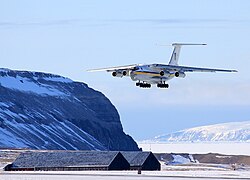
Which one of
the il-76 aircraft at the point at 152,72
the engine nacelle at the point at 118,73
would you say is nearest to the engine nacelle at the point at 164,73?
the il-76 aircraft at the point at 152,72

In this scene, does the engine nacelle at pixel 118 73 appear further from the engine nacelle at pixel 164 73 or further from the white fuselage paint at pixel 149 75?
the engine nacelle at pixel 164 73

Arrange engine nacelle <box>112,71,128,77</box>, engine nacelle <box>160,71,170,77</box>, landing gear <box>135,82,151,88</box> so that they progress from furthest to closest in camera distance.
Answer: engine nacelle <box>112,71,128,77</box> < engine nacelle <box>160,71,170,77</box> < landing gear <box>135,82,151,88</box>

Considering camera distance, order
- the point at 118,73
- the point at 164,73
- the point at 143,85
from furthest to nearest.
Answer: the point at 118,73 → the point at 164,73 → the point at 143,85

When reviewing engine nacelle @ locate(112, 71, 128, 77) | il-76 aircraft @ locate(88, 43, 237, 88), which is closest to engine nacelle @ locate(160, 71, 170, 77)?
il-76 aircraft @ locate(88, 43, 237, 88)

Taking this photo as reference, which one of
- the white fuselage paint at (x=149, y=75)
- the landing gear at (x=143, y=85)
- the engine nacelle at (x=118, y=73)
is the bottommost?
the landing gear at (x=143, y=85)

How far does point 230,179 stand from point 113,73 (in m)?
37.8

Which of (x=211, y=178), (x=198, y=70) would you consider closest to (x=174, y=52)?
(x=198, y=70)

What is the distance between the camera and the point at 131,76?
17712 cm

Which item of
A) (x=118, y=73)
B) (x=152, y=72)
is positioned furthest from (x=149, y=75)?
(x=118, y=73)

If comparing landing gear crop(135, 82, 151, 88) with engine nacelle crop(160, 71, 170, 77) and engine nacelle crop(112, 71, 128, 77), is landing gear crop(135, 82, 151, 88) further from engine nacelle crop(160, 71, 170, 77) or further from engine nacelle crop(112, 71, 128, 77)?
engine nacelle crop(112, 71, 128, 77)

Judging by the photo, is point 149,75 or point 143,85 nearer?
point 143,85

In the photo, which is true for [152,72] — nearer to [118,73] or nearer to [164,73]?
[164,73]

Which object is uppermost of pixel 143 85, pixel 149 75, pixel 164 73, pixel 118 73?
pixel 118 73

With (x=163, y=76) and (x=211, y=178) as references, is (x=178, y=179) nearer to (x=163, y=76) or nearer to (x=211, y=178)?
(x=211, y=178)
